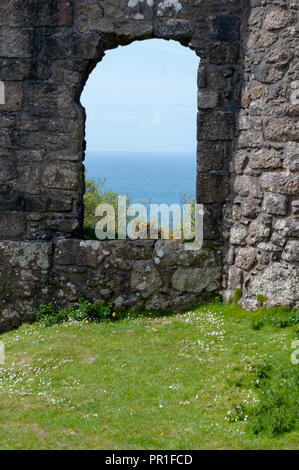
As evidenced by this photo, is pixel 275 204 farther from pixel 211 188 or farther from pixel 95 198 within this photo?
pixel 95 198

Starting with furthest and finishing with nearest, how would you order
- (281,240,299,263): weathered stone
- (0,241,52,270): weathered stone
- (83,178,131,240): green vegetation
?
(83,178,131,240): green vegetation, (0,241,52,270): weathered stone, (281,240,299,263): weathered stone

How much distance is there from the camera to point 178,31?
7.04m

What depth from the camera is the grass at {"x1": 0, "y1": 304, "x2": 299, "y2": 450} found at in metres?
4.48

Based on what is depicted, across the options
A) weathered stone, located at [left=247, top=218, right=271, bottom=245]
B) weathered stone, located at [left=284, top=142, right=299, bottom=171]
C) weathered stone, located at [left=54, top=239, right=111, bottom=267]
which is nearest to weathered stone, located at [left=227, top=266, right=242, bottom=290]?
weathered stone, located at [left=247, top=218, right=271, bottom=245]

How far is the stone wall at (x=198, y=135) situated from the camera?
642cm

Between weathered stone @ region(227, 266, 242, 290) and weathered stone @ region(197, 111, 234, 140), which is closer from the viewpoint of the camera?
weathered stone @ region(227, 266, 242, 290)

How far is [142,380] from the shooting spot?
5.62 m

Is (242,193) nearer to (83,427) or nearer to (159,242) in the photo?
(159,242)

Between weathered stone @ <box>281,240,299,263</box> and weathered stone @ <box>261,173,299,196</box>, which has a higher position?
weathered stone @ <box>261,173,299,196</box>

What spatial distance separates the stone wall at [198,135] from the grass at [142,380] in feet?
1.74

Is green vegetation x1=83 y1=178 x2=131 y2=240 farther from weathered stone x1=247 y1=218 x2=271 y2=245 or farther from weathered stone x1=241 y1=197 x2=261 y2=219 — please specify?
weathered stone x1=247 y1=218 x2=271 y2=245

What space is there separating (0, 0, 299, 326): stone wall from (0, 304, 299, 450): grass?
53cm

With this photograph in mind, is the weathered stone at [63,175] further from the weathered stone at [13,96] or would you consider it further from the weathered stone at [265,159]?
the weathered stone at [265,159]

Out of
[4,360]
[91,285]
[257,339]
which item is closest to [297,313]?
[257,339]
